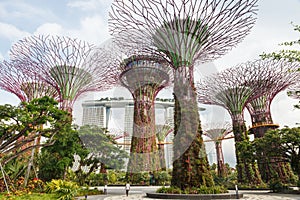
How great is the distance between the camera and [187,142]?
1145 cm

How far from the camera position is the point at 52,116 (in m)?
11.6

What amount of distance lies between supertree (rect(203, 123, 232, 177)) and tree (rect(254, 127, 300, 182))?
2115 cm

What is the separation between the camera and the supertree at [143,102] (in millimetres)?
21734

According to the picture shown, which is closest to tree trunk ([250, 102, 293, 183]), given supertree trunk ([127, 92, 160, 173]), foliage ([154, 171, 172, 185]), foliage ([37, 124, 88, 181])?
foliage ([154, 171, 172, 185])

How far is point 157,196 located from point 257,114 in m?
17.5

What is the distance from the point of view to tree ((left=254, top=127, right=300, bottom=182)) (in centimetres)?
1447

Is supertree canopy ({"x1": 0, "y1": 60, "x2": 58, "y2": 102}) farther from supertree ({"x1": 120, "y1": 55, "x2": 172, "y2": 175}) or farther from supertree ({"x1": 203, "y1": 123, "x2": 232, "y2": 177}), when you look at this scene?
supertree ({"x1": 203, "y1": 123, "x2": 232, "y2": 177})

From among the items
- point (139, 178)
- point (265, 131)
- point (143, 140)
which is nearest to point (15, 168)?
point (143, 140)

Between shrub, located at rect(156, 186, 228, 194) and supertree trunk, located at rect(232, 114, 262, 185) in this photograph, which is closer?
shrub, located at rect(156, 186, 228, 194)

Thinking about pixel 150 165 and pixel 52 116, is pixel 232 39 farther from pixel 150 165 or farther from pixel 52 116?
pixel 150 165

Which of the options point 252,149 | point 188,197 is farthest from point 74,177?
point 252,149

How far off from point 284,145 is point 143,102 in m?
12.4

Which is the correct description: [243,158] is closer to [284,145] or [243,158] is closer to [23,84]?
[284,145]

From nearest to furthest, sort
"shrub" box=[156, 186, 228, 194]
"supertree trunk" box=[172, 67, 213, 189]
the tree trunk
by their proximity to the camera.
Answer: "shrub" box=[156, 186, 228, 194] < "supertree trunk" box=[172, 67, 213, 189] < the tree trunk
